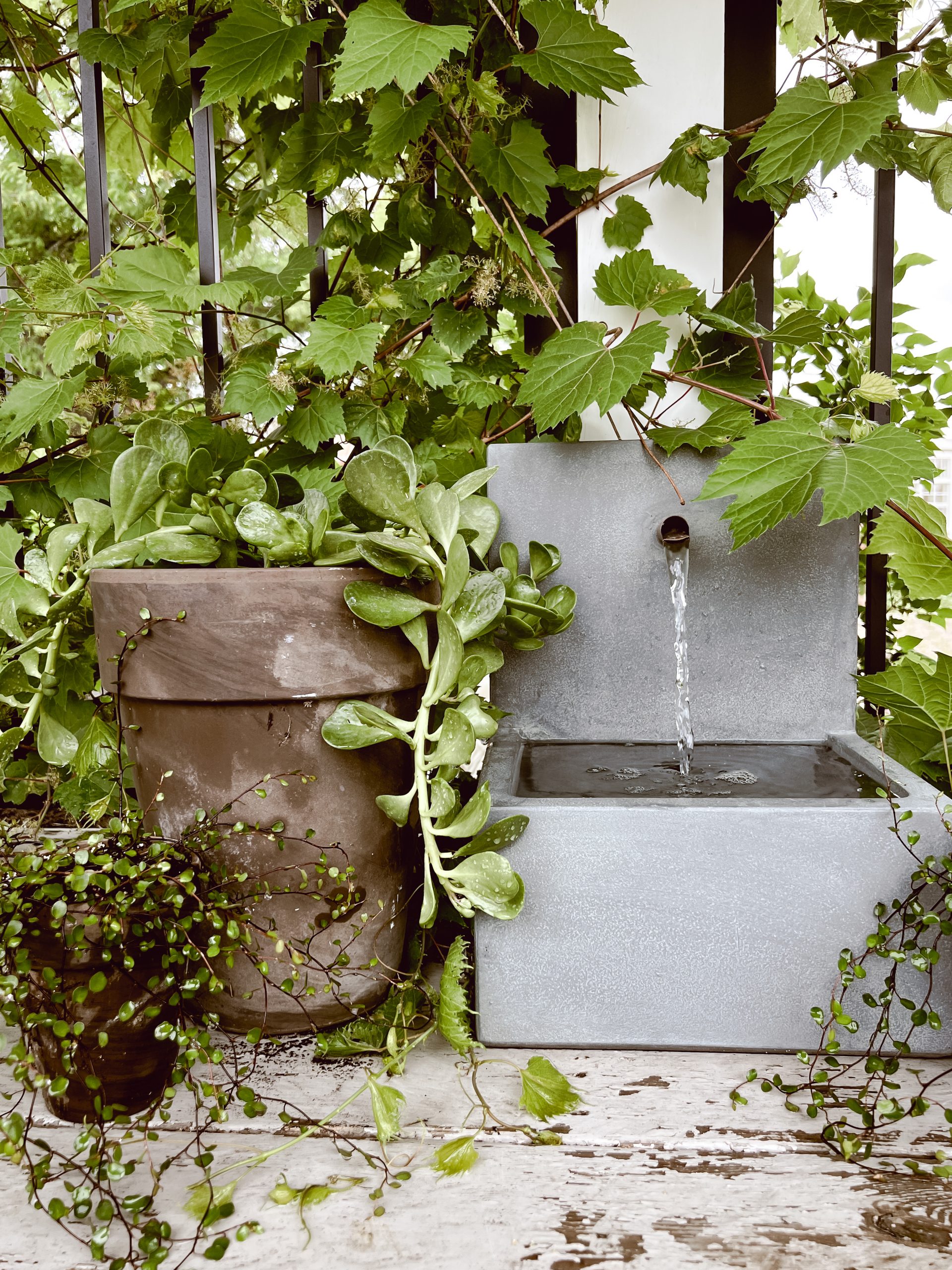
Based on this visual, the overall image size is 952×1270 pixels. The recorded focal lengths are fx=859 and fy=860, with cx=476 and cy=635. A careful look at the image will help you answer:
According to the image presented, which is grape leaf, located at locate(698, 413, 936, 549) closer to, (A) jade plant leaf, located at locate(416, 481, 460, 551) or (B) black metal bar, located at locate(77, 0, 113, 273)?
(A) jade plant leaf, located at locate(416, 481, 460, 551)

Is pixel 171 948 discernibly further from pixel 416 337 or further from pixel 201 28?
pixel 201 28

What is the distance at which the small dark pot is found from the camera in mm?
613

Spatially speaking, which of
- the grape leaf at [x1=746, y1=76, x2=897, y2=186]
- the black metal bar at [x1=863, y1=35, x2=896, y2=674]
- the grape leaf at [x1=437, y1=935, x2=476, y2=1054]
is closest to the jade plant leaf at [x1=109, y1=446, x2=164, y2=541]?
the grape leaf at [x1=437, y1=935, x2=476, y2=1054]

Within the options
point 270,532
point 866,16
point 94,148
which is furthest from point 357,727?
point 866,16

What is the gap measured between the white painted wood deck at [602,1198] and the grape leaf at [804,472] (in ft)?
1.62

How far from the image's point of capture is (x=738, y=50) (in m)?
1.10

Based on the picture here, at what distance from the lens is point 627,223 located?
1.11 metres

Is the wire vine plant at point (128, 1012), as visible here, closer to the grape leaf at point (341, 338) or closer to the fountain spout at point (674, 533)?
the grape leaf at point (341, 338)

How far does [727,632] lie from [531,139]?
0.63m

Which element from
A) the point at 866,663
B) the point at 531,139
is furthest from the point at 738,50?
the point at 866,663

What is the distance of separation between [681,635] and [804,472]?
287 millimetres

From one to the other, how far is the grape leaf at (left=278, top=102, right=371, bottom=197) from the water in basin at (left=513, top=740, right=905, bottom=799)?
0.77m

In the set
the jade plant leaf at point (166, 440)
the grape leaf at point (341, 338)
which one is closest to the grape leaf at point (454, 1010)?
the jade plant leaf at point (166, 440)

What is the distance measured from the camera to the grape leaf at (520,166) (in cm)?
101
